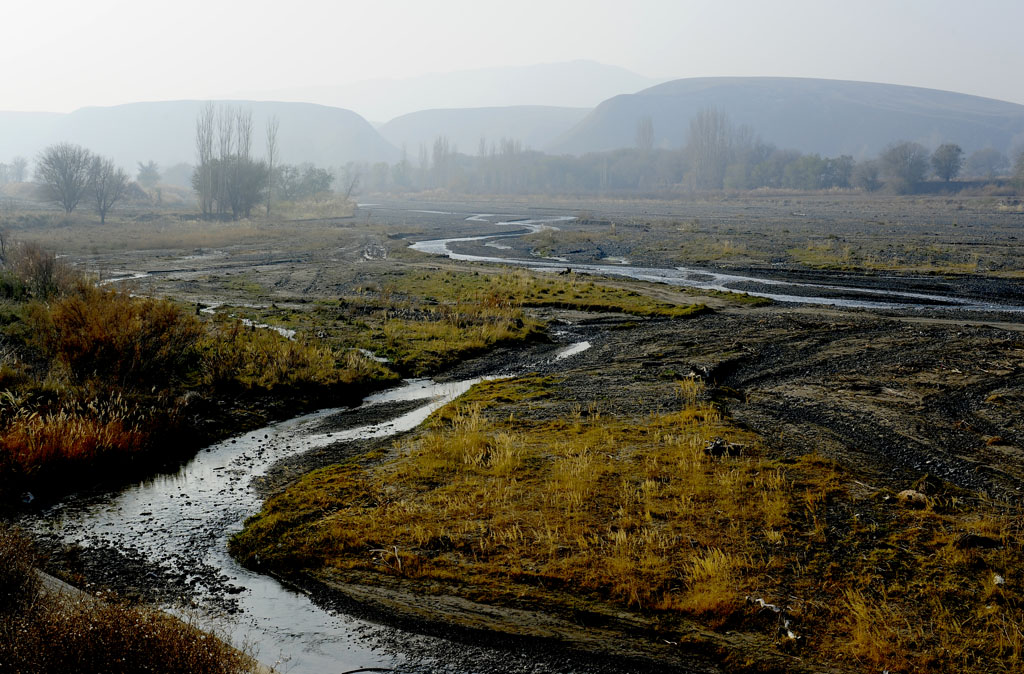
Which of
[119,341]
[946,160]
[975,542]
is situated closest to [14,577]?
[119,341]

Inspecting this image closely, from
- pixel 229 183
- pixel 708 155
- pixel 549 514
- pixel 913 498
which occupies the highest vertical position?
pixel 708 155

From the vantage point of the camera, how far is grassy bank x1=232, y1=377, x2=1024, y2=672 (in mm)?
8133

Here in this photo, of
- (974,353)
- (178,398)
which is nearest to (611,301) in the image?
(974,353)

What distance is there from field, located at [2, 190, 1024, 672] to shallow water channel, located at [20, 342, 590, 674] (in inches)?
17.1

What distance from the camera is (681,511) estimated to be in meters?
10.9

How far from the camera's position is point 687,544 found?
33.0ft

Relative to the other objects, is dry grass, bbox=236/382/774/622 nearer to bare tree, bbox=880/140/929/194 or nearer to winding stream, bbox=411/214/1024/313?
winding stream, bbox=411/214/1024/313

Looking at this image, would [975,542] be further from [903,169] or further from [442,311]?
[903,169]

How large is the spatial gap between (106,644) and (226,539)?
4.54m

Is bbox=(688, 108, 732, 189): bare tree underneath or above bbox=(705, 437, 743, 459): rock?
above

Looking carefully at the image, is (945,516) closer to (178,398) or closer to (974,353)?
(974,353)

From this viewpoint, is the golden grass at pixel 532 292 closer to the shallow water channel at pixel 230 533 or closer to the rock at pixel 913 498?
the shallow water channel at pixel 230 533

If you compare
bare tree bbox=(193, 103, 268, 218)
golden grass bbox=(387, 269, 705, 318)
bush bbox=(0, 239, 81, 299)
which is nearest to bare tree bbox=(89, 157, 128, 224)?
bare tree bbox=(193, 103, 268, 218)

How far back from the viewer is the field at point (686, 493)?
8.42 metres
